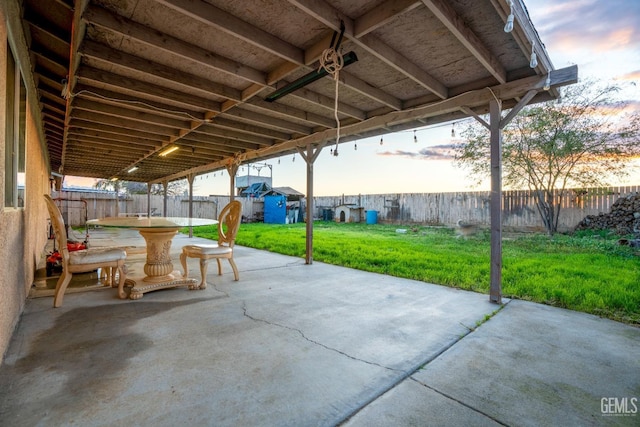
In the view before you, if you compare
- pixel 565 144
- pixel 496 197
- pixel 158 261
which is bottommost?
pixel 158 261

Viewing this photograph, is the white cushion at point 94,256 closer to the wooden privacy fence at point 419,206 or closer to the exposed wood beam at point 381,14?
the exposed wood beam at point 381,14

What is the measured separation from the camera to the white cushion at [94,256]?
287cm

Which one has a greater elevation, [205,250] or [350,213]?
[350,213]

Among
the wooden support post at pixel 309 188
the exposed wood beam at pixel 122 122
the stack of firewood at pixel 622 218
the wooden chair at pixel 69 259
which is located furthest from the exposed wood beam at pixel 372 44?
the stack of firewood at pixel 622 218

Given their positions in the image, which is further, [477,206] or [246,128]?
[477,206]

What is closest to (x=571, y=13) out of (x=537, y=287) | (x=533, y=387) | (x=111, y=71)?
(x=537, y=287)

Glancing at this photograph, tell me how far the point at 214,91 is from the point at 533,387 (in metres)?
3.78

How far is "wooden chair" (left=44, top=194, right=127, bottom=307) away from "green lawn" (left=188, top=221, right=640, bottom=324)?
3299mm

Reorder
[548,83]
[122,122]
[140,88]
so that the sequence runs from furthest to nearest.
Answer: [122,122] < [140,88] < [548,83]

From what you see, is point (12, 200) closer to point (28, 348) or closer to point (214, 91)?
point (28, 348)

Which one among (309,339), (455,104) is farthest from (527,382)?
(455,104)

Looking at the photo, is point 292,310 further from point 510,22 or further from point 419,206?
point 419,206

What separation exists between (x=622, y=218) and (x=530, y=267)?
18.7ft

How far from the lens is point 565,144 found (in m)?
7.70
